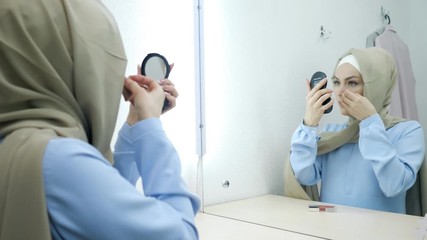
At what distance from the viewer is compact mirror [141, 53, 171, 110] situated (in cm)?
82

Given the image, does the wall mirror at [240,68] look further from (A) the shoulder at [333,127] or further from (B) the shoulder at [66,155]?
(B) the shoulder at [66,155]

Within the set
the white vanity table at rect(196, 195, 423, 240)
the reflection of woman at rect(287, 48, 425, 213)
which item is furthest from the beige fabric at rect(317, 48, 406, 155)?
the white vanity table at rect(196, 195, 423, 240)

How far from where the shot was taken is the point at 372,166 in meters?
0.93

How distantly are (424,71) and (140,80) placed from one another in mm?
635

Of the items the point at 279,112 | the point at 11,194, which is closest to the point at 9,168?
the point at 11,194

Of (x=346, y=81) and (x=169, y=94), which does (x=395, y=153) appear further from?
(x=169, y=94)

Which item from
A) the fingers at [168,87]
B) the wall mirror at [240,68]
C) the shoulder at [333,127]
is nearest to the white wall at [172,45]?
the wall mirror at [240,68]

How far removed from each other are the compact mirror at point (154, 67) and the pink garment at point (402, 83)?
0.53 m

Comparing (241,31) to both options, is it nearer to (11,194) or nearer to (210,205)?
(210,205)

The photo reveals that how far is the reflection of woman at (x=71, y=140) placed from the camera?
1.34 feet

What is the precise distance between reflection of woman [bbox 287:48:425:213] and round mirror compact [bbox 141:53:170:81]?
0.45m

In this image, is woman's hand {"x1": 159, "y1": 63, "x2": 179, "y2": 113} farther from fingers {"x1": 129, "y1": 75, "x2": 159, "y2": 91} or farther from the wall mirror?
the wall mirror

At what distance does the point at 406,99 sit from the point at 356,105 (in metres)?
0.11

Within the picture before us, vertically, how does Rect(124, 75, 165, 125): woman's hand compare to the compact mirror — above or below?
below
